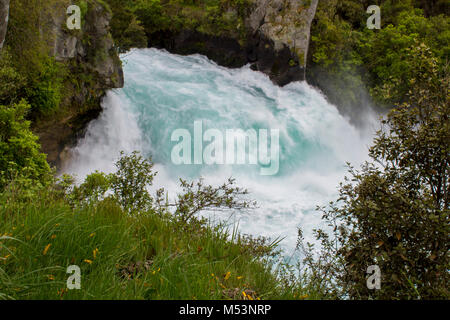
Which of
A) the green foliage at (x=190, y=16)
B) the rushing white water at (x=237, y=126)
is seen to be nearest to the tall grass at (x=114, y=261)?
the rushing white water at (x=237, y=126)

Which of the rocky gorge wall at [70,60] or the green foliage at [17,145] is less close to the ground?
the rocky gorge wall at [70,60]

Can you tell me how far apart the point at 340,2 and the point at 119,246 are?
24.3m

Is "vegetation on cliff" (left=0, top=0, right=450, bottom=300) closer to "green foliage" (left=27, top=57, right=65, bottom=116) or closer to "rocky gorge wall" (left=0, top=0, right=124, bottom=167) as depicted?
"green foliage" (left=27, top=57, right=65, bottom=116)

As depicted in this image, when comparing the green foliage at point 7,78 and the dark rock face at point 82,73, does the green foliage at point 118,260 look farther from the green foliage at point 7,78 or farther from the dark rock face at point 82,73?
the dark rock face at point 82,73

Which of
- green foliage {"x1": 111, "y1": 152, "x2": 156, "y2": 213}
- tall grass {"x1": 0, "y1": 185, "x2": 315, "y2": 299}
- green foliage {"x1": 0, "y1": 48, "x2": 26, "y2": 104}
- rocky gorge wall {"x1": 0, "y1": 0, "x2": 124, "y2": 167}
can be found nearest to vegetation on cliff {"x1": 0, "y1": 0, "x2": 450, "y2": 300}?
tall grass {"x1": 0, "y1": 185, "x2": 315, "y2": 299}

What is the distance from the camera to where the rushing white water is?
11359 mm

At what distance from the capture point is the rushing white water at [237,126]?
37.3ft

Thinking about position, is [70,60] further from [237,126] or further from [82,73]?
[237,126]

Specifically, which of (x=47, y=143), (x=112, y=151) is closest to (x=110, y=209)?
(x=47, y=143)

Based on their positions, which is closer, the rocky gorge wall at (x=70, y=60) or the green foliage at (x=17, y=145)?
the green foliage at (x=17, y=145)

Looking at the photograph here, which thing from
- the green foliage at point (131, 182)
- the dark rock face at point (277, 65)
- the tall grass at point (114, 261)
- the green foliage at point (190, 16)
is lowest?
the tall grass at point (114, 261)

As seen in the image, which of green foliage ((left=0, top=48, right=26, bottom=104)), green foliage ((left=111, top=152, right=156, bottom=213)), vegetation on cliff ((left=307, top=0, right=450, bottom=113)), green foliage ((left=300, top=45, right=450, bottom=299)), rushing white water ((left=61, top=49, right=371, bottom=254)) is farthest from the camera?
vegetation on cliff ((left=307, top=0, right=450, bottom=113))

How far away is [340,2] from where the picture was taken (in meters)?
22.7
